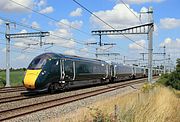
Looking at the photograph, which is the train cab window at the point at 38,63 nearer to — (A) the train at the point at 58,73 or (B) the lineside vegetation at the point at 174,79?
(A) the train at the point at 58,73

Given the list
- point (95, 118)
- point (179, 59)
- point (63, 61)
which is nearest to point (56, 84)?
point (63, 61)

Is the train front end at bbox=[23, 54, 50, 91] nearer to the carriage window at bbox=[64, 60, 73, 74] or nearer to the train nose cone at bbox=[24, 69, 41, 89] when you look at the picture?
the train nose cone at bbox=[24, 69, 41, 89]

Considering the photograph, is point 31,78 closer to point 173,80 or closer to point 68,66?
point 68,66

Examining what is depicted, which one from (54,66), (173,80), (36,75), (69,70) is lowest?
(173,80)

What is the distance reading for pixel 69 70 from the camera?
2705cm

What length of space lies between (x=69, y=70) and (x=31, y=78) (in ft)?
14.4

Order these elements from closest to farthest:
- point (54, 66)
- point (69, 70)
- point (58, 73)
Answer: point (54, 66), point (58, 73), point (69, 70)

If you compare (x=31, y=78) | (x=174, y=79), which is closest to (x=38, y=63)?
(x=31, y=78)

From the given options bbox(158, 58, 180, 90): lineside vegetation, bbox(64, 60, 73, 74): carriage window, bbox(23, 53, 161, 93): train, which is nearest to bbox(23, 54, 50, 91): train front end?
bbox(23, 53, 161, 93): train

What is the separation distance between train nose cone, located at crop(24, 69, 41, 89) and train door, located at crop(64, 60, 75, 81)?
128 inches

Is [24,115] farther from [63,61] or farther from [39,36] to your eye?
[39,36]

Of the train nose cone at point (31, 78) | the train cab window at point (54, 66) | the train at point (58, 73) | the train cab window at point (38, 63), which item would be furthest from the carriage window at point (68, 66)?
the train nose cone at point (31, 78)

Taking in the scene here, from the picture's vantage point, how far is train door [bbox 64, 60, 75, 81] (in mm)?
26406

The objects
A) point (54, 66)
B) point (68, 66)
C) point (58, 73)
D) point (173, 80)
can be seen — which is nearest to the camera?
point (54, 66)
